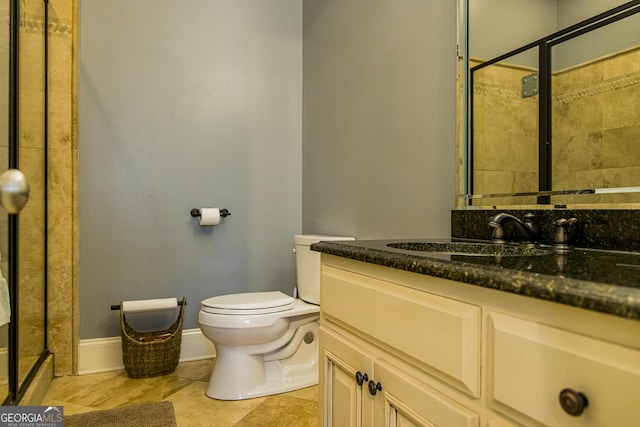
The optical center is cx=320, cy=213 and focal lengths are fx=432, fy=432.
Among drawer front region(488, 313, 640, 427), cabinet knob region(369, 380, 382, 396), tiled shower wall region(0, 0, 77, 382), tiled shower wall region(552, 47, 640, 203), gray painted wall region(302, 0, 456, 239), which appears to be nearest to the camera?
drawer front region(488, 313, 640, 427)

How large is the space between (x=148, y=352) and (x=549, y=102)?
2162 mm

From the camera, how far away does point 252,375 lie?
211cm

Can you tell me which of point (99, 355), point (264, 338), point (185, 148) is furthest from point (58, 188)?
point (264, 338)

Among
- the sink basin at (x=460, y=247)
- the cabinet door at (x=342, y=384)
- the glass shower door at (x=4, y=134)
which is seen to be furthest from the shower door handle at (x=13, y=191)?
the glass shower door at (x=4, y=134)

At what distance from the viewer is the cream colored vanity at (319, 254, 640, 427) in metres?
0.53

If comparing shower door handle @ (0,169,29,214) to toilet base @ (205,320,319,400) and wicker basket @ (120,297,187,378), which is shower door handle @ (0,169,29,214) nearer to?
toilet base @ (205,320,319,400)

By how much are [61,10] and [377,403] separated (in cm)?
254

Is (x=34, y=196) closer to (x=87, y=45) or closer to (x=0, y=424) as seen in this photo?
(x=87, y=45)

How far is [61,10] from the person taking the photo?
2.33 metres

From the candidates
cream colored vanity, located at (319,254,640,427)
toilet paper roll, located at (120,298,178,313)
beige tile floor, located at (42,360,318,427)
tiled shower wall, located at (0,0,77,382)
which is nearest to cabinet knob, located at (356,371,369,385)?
cream colored vanity, located at (319,254,640,427)

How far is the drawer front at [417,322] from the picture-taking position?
0.72 metres

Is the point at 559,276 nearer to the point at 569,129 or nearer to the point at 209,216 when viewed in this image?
the point at 569,129

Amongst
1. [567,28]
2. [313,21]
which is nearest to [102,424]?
[567,28]

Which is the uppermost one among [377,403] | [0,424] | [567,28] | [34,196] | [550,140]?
[567,28]
